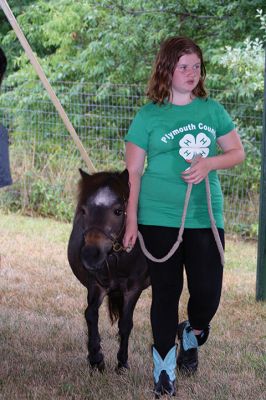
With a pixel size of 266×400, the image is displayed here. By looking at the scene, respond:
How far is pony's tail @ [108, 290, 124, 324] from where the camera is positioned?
4.22 metres

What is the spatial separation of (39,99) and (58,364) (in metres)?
7.95

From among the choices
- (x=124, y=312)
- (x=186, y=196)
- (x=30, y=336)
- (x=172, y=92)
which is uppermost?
(x=172, y=92)

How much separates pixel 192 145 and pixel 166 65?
1.29 ft

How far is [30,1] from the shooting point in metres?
15.3

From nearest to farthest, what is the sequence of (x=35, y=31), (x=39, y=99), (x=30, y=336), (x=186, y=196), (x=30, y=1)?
(x=186, y=196)
(x=30, y=336)
(x=39, y=99)
(x=35, y=31)
(x=30, y=1)

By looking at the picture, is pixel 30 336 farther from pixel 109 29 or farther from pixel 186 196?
pixel 109 29

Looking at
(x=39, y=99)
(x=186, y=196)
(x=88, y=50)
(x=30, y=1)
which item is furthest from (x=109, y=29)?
(x=186, y=196)

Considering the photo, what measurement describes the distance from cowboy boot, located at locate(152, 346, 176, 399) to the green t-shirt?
62 cm

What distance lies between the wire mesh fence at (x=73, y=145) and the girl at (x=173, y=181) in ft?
20.5

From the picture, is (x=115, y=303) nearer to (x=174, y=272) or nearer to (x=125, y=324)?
(x=125, y=324)

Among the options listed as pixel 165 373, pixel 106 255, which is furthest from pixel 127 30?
pixel 165 373

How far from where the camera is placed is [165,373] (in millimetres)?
3674

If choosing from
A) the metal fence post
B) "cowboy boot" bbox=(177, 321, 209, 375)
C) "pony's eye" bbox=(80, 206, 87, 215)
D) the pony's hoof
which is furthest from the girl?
the metal fence post

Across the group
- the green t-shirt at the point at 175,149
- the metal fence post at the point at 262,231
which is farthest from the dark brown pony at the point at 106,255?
the metal fence post at the point at 262,231
